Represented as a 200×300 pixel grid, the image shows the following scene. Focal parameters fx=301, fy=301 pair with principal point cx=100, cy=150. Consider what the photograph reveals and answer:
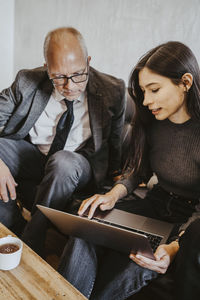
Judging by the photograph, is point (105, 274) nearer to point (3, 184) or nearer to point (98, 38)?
point (3, 184)

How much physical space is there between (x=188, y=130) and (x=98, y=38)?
1.27 m

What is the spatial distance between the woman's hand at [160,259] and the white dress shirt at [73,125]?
77cm

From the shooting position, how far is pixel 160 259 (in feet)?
2.96

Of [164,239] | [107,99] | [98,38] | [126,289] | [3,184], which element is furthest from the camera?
[98,38]

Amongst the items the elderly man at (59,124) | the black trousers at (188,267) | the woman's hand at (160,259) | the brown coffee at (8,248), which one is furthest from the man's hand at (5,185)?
the black trousers at (188,267)

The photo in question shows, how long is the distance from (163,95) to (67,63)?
1.55 feet

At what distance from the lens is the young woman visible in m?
0.92

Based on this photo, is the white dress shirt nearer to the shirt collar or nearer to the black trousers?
the shirt collar

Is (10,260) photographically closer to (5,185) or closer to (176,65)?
(5,185)

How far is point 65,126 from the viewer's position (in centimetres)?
154

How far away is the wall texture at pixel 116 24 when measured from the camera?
1.65 m

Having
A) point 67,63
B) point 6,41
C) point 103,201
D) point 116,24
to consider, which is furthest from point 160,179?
point 6,41

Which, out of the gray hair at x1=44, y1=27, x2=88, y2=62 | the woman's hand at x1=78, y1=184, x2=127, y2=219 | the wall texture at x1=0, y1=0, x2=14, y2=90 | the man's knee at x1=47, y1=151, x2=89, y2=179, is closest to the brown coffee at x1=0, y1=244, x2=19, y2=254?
the woman's hand at x1=78, y1=184, x2=127, y2=219

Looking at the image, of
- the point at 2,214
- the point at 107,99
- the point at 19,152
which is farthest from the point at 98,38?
the point at 2,214
